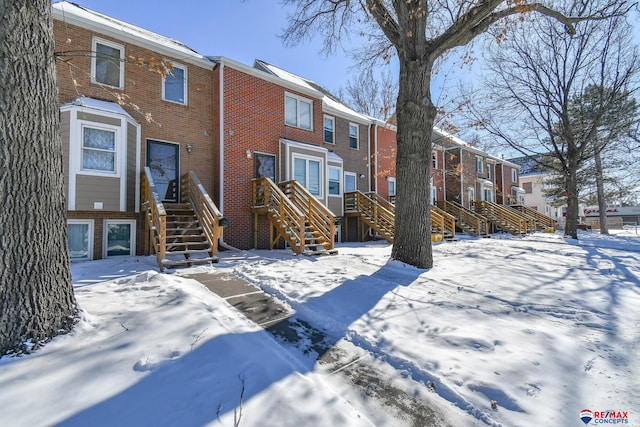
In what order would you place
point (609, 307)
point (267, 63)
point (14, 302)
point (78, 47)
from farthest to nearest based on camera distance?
point (267, 63), point (78, 47), point (609, 307), point (14, 302)

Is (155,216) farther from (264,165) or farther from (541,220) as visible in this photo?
(541,220)

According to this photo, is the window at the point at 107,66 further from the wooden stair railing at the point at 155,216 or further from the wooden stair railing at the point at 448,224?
the wooden stair railing at the point at 448,224

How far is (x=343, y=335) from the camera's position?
3.30 m

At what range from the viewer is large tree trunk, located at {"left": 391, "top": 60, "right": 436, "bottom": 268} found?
21.3 feet

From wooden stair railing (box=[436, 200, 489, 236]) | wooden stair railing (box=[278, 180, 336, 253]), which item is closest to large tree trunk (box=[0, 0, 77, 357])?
wooden stair railing (box=[278, 180, 336, 253])

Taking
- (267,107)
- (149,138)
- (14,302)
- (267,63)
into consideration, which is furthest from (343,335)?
(267,63)

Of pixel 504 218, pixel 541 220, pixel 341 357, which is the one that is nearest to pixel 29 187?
pixel 341 357

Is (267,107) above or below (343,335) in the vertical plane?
above

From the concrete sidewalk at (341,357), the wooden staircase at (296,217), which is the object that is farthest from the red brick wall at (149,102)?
the concrete sidewalk at (341,357)

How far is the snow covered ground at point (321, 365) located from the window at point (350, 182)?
10.2 metres

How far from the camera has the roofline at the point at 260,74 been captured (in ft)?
32.2

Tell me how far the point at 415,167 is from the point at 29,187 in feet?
19.9

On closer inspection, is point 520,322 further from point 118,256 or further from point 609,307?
point 118,256

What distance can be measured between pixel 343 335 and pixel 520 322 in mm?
2176
